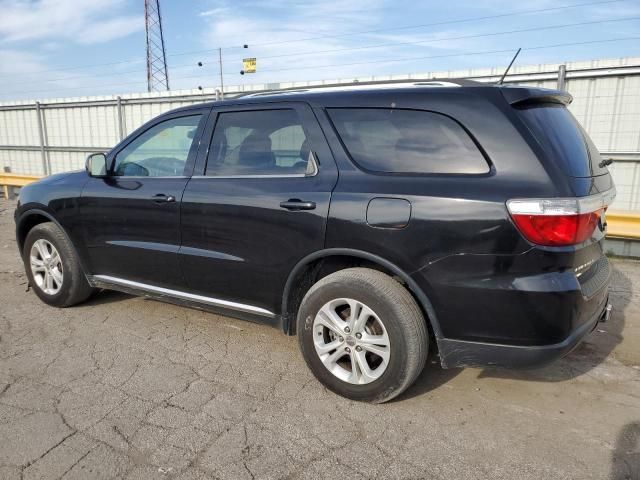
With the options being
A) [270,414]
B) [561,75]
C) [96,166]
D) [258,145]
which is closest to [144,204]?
[96,166]

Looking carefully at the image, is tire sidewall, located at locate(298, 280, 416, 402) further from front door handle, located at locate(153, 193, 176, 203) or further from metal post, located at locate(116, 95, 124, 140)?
metal post, located at locate(116, 95, 124, 140)

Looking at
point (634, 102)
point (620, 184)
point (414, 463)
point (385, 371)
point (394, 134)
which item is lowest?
point (414, 463)

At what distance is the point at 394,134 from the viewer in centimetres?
281

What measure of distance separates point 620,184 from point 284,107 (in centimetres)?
578

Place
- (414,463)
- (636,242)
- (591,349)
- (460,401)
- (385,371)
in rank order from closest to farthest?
(414,463), (385,371), (460,401), (591,349), (636,242)

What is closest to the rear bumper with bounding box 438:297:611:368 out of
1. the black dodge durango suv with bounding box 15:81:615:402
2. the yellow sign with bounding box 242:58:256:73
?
the black dodge durango suv with bounding box 15:81:615:402

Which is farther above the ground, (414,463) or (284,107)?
(284,107)

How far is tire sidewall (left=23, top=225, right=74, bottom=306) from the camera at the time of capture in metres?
4.25

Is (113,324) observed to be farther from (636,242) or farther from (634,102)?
(634,102)

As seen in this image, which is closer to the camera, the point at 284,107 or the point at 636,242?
the point at 284,107

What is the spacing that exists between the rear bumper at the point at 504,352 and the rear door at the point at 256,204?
36.9 inches

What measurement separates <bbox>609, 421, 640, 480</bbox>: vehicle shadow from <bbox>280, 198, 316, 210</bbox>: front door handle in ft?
6.52

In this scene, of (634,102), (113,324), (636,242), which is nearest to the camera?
(113,324)

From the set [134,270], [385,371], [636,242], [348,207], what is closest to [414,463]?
[385,371]
